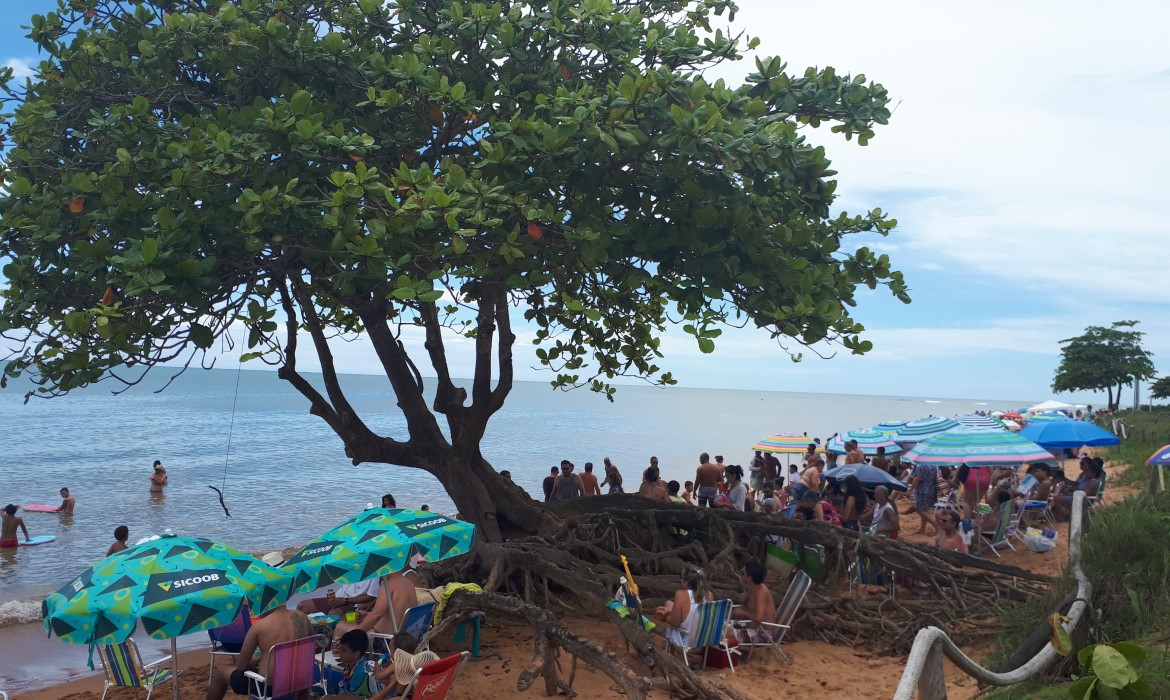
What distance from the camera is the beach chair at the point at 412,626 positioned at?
7797 millimetres

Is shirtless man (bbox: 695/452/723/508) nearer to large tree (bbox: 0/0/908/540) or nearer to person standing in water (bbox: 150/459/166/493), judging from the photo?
large tree (bbox: 0/0/908/540)

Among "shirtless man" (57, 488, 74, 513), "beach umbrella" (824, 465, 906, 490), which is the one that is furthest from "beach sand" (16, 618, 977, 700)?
"shirtless man" (57, 488, 74, 513)

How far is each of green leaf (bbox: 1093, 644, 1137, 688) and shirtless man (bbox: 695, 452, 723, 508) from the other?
37.7 ft

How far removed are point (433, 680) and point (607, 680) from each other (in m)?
2.12

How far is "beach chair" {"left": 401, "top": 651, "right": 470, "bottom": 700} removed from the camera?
6074 mm

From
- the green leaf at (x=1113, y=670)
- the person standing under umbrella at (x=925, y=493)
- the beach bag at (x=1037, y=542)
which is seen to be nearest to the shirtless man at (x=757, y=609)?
the green leaf at (x=1113, y=670)

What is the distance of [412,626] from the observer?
25.8ft

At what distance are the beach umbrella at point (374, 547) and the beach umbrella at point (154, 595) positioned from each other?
1.58 feet

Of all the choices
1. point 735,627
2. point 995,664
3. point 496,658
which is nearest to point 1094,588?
point 995,664

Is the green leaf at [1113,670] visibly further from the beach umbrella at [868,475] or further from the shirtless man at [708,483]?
the shirtless man at [708,483]

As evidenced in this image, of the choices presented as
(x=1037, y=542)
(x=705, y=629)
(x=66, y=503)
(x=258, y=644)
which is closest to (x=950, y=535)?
(x=1037, y=542)

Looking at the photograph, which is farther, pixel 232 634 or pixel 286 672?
pixel 232 634

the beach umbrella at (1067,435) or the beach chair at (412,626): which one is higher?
the beach umbrella at (1067,435)

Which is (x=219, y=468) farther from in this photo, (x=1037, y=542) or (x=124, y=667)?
(x=1037, y=542)
